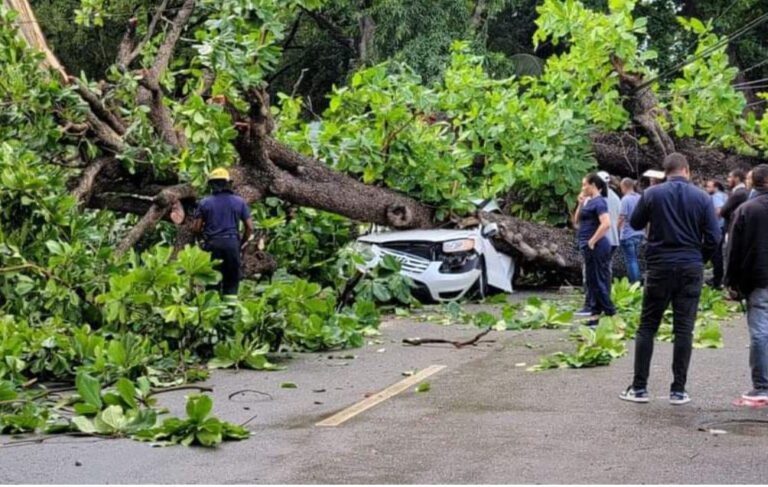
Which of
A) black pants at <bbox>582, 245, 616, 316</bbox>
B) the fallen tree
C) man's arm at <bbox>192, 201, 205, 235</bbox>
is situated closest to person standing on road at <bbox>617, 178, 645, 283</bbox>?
the fallen tree

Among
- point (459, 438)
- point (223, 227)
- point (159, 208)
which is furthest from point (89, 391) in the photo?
point (159, 208)

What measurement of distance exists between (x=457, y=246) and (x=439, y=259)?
0.31m

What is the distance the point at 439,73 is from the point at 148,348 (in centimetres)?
1932

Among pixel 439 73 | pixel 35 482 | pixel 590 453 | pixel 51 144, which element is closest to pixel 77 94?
pixel 51 144

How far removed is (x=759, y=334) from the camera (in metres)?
7.47

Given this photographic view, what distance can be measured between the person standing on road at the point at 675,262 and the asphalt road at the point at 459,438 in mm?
320

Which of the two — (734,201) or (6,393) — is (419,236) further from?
(6,393)

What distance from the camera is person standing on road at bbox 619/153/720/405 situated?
7.42 meters

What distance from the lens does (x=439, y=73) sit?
2747cm

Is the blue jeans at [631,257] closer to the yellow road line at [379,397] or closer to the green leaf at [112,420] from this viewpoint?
the yellow road line at [379,397]

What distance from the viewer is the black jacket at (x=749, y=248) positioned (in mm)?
7352

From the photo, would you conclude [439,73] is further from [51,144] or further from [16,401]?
[16,401]

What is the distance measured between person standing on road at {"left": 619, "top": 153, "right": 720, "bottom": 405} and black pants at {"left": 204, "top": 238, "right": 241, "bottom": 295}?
498 centimetres

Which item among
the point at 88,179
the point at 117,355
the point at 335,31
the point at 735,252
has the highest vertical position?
the point at 335,31
